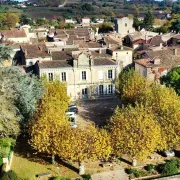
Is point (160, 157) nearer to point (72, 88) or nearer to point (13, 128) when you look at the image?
point (13, 128)

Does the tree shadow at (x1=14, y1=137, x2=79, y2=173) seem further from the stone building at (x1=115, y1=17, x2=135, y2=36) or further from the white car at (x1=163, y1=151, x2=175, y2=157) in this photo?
the stone building at (x1=115, y1=17, x2=135, y2=36)

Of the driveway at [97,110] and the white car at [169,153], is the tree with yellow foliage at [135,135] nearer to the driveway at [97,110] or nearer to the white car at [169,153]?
the white car at [169,153]

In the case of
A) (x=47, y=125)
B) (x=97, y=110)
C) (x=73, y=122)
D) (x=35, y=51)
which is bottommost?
(x=97, y=110)

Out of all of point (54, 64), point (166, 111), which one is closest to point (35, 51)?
point (54, 64)

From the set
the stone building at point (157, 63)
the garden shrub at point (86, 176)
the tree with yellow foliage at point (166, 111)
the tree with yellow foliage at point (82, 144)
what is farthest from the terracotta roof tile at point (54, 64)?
the garden shrub at point (86, 176)

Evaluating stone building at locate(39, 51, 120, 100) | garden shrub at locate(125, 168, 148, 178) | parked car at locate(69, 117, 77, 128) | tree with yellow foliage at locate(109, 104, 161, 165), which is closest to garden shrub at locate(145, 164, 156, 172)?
garden shrub at locate(125, 168, 148, 178)

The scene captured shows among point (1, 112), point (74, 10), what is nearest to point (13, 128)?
point (1, 112)

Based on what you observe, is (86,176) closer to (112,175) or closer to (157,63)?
(112,175)
